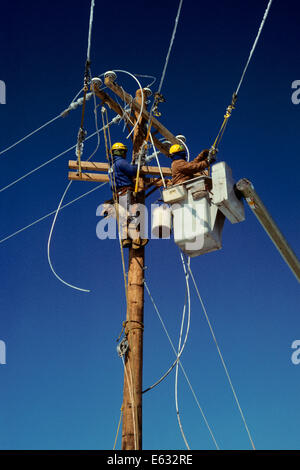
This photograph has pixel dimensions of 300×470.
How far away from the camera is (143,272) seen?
8.38m

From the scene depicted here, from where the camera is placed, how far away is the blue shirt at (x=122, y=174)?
8.95m

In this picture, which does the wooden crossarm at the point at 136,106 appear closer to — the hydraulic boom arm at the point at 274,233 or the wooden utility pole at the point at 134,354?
the wooden utility pole at the point at 134,354

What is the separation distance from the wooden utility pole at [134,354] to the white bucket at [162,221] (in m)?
0.86

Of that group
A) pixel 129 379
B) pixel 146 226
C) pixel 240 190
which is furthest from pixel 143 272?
pixel 240 190

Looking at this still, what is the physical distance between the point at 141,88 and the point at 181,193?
2.65 m

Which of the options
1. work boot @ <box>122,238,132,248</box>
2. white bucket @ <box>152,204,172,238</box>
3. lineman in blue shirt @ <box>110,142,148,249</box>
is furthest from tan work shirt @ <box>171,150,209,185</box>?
work boot @ <box>122,238,132,248</box>

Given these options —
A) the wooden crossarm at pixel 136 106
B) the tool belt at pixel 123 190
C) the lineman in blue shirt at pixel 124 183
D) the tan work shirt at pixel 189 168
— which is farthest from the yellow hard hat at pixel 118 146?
the tan work shirt at pixel 189 168

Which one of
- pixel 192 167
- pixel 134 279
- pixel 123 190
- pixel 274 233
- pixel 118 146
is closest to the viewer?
pixel 274 233

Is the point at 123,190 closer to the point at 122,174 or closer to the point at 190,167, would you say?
the point at 122,174

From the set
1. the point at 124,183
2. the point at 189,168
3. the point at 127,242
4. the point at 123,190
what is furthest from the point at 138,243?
the point at 189,168

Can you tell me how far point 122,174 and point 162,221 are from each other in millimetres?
1643

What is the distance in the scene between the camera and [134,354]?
7777 millimetres

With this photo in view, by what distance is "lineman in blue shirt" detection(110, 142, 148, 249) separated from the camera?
8.53m
